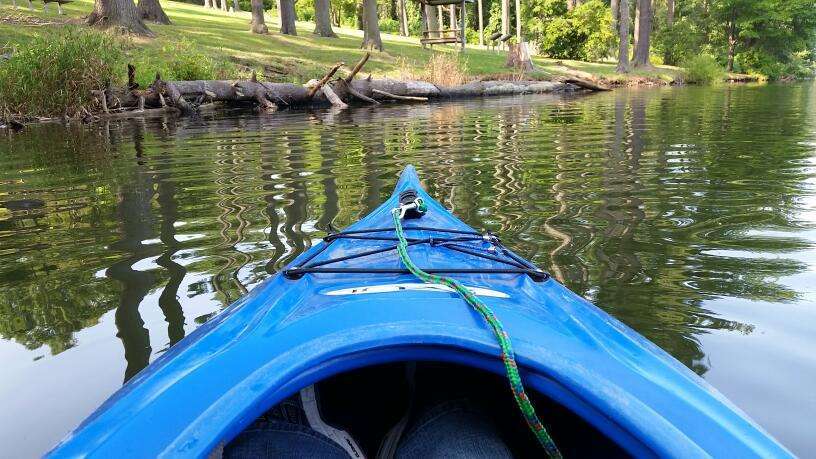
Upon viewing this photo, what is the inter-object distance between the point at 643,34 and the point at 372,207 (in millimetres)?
27869

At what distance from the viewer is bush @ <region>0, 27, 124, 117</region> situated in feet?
38.1

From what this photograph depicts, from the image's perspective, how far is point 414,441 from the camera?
60.2 inches

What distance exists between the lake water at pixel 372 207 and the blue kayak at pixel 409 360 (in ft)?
3.02

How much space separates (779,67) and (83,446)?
44020 mm

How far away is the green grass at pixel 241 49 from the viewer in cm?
1670

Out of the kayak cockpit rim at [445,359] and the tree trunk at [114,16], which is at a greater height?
the tree trunk at [114,16]

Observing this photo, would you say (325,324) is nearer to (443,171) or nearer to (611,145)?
(443,171)

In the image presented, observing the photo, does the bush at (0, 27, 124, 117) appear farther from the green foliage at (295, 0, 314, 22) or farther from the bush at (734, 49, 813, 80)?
the bush at (734, 49, 813, 80)

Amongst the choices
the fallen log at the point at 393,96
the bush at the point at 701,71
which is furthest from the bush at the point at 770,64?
the fallen log at the point at 393,96

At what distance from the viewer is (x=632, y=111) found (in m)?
13.9

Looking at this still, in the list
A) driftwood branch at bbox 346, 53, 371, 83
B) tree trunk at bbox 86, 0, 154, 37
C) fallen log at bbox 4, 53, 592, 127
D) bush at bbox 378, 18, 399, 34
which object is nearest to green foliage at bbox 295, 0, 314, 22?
bush at bbox 378, 18, 399, 34

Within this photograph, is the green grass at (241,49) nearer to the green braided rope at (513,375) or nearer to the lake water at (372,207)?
the lake water at (372,207)

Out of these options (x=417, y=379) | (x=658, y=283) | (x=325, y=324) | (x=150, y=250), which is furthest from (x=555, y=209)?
(x=325, y=324)

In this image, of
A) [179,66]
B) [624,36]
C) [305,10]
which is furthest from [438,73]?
[305,10]
